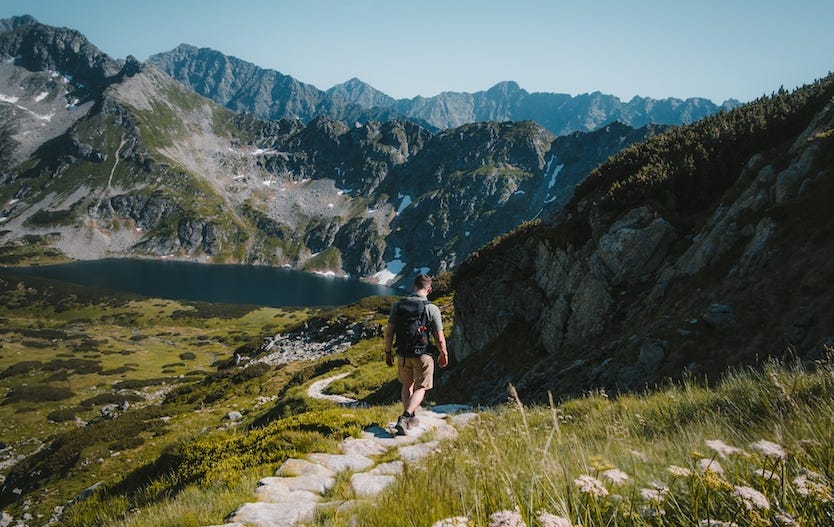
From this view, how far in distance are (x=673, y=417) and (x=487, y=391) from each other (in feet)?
54.7

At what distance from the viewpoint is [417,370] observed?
10.8m

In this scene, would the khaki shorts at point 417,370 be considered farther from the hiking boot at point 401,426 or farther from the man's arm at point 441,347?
the hiking boot at point 401,426

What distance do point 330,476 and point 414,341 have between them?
3837 mm

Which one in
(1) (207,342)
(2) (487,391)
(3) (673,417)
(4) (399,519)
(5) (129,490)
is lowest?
(1) (207,342)

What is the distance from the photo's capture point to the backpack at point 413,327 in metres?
10.4

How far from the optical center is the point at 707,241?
52.3ft

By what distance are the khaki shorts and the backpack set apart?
0.85ft

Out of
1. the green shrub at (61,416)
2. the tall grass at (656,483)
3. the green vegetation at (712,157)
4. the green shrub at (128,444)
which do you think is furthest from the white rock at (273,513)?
the green shrub at (61,416)

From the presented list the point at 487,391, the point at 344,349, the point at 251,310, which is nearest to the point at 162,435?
the point at 344,349

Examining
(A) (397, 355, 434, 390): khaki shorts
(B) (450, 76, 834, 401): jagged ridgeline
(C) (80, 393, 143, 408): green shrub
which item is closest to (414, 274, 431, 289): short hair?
(A) (397, 355, 434, 390): khaki shorts

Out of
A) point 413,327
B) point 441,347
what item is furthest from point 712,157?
point 413,327

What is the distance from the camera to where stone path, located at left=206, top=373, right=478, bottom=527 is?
519 centimetres

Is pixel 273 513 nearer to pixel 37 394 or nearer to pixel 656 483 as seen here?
pixel 656 483

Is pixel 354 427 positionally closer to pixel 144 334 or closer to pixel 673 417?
pixel 673 417
